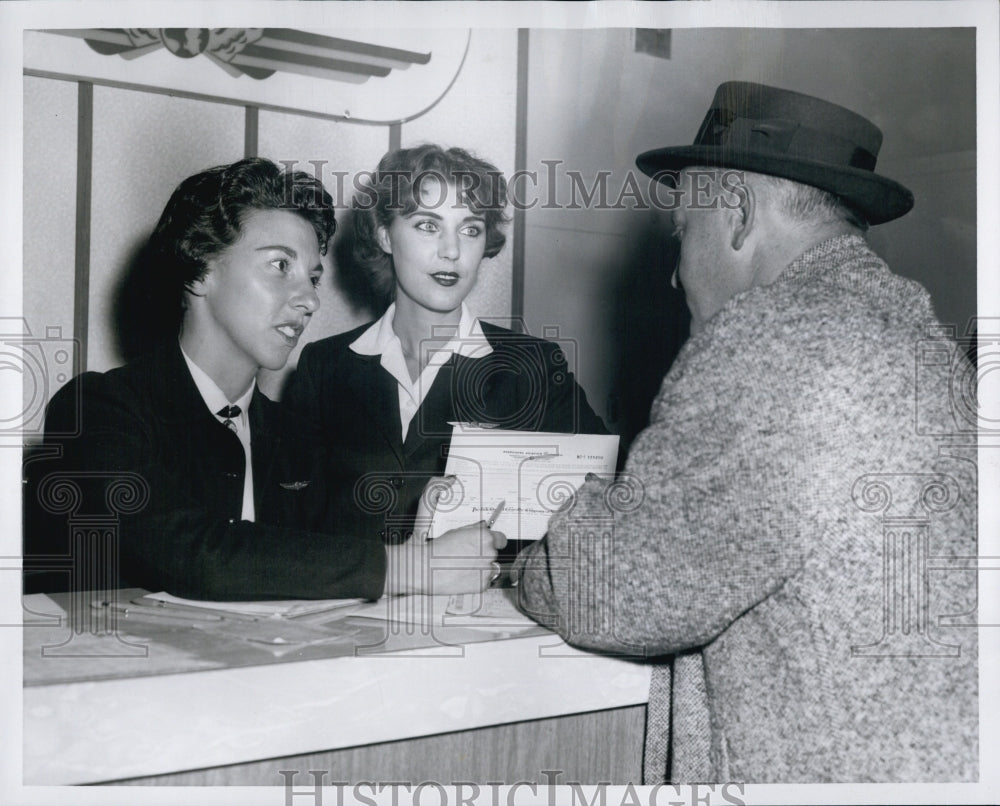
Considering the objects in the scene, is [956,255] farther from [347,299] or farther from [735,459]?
[347,299]

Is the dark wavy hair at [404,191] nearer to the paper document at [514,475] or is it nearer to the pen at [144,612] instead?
the paper document at [514,475]

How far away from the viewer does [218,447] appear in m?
1.25

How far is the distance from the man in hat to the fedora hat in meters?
0.13

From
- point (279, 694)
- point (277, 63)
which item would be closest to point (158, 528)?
point (279, 694)

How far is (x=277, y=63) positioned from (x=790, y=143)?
0.75 meters

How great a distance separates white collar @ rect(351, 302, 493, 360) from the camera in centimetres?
137

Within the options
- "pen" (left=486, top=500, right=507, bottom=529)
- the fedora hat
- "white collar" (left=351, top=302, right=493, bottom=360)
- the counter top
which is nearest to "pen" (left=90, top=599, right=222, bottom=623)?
the counter top

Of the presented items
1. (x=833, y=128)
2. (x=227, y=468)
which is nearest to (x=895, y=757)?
(x=833, y=128)

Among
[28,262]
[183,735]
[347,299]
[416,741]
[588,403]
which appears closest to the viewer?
[183,735]

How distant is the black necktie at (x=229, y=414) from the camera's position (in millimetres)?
1271

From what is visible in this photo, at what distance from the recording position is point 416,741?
3.38 feet

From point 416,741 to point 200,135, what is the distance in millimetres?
901

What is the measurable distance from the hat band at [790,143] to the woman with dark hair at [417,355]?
0.36m

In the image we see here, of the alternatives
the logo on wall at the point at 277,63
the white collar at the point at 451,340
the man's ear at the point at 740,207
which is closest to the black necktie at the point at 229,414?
the white collar at the point at 451,340
